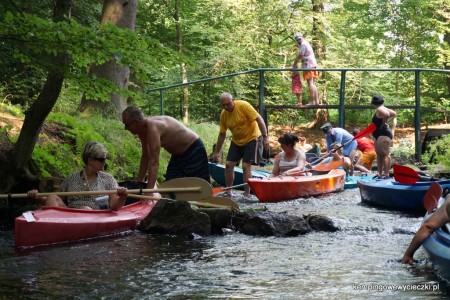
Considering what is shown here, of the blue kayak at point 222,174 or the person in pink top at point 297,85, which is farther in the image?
the person in pink top at point 297,85

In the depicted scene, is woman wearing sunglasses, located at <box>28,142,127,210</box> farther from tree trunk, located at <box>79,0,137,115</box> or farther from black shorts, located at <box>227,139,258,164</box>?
tree trunk, located at <box>79,0,137,115</box>

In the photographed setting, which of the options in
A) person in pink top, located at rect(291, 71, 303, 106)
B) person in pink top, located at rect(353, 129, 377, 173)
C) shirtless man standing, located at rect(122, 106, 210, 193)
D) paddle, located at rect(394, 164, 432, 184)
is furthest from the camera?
person in pink top, located at rect(291, 71, 303, 106)

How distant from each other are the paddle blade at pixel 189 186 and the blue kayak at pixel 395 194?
3115 millimetres

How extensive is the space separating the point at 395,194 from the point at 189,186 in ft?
10.9

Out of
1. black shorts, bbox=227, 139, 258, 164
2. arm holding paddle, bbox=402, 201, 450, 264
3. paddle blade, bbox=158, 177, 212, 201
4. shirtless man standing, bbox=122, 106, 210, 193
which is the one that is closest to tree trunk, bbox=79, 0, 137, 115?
black shorts, bbox=227, 139, 258, 164

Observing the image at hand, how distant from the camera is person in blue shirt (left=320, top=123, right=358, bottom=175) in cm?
1417

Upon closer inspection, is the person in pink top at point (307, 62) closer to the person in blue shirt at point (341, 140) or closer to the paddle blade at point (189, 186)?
the person in blue shirt at point (341, 140)

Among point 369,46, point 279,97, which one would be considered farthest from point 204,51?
point 369,46

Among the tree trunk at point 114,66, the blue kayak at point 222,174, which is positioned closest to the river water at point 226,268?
the blue kayak at point 222,174

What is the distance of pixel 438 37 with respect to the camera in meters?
23.1

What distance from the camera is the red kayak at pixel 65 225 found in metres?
7.01

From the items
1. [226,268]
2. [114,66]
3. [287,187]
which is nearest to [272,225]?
[226,268]

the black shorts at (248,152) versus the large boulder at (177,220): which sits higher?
the black shorts at (248,152)

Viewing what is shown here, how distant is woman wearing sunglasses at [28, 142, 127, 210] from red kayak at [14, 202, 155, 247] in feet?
0.65
